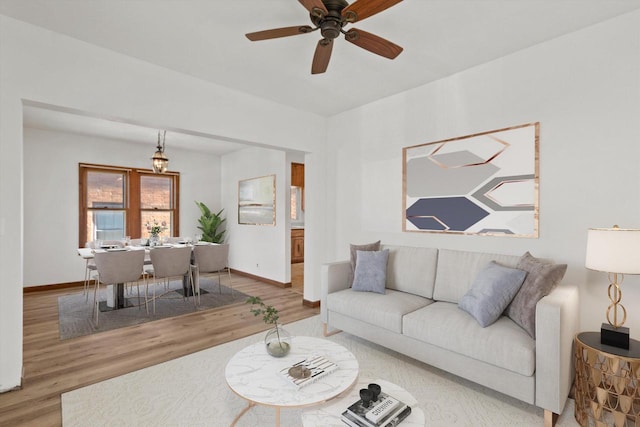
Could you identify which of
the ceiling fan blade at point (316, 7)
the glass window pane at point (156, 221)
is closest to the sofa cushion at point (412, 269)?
the ceiling fan blade at point (316, 7)

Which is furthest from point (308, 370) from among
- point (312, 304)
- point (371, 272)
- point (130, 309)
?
point (130, 309)

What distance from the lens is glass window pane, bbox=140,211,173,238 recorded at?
6.37m

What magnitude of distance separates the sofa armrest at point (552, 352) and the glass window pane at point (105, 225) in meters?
6.67

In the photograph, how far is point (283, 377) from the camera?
1.73 metres

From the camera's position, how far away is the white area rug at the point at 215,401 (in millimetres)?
1991

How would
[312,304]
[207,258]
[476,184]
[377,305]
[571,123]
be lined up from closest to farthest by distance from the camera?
[571,123], [377,305], [476,184], [312,304], [207,258]

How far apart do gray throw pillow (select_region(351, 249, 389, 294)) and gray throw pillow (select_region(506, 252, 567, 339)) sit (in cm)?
118

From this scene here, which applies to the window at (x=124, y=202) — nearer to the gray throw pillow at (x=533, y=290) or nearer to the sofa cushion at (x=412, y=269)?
the sofa cushion at (x=412, y=269)

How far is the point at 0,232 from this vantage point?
230cm

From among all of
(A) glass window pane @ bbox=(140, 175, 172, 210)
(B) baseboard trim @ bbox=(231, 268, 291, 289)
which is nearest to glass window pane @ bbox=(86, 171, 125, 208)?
(A) glass window pane @ bbox=(140, 175, 172, 210)

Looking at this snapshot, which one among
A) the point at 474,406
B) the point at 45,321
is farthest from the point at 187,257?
the point at 474,406

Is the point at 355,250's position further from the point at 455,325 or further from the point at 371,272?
the point at 455,325

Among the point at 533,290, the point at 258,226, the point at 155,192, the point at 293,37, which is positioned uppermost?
the point at 293,37

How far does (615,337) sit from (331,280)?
86.8 inches
